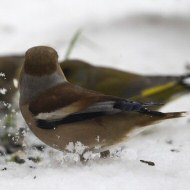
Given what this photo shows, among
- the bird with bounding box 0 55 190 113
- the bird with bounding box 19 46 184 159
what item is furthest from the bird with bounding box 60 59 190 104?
the bird with bounding box 19 46 184 159

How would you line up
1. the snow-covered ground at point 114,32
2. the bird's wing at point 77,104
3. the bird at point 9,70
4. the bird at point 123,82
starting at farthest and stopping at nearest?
the snow-covered ground at point 114,32 < the bird at point 9,70 < the bird at point 123,82 < the bird's wing at point 77,104

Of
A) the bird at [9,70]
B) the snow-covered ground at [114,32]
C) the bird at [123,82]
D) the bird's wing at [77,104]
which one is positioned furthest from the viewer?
the snow-covered ground at [114,32]

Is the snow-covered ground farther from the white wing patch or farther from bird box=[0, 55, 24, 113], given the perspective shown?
the white wing patch

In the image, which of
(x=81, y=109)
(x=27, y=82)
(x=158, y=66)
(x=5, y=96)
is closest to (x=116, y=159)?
(x=81, y=109)

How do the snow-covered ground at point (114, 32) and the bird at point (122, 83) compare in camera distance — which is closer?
the bird at point (122, 83)

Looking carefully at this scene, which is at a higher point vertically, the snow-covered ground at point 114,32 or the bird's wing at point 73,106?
the bird's wing at point 73,106

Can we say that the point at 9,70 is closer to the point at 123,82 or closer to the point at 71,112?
the point at 123,82

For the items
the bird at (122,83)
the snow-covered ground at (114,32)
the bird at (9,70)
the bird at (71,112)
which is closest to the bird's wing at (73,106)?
the bird at (71,112)

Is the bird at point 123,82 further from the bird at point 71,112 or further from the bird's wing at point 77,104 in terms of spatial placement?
the bird's wing at point 77,104
